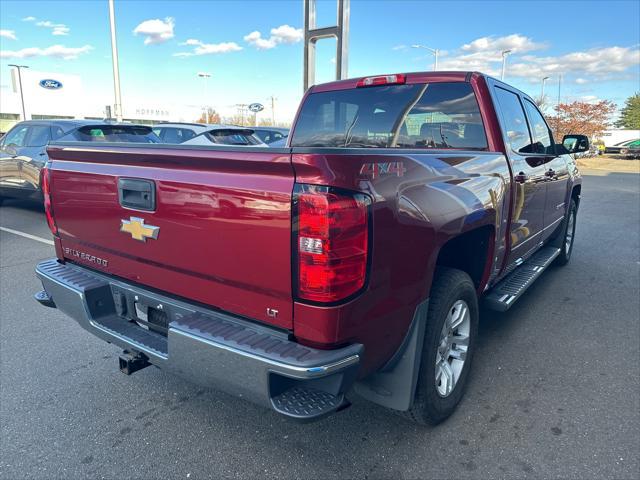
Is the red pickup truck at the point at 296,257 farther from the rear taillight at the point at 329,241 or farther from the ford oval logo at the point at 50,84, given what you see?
the ford oval logo at the point at 50,84

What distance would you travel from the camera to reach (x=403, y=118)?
3.57m

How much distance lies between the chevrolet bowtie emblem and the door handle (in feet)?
8.03

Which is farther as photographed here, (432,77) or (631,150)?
(631,150)

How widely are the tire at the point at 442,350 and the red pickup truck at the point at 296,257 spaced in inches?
0.4

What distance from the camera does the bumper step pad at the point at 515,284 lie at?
134 inches

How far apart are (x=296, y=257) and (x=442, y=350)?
1.30 meters

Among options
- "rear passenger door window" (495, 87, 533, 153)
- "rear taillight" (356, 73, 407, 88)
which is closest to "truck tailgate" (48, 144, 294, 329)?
"rear taillight" (356, 73, 407, 88)

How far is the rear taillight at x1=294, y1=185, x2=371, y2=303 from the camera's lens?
1.76 m

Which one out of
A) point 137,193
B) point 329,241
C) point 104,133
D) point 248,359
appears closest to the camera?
point 329,241

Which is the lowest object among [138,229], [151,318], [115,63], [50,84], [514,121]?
[151,318]

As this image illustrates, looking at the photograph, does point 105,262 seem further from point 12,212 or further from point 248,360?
point 12,212

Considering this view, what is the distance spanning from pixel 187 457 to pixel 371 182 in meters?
1.72

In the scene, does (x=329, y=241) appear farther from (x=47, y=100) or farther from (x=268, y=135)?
(x=47, y=100)

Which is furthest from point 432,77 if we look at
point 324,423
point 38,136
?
point 38,136
